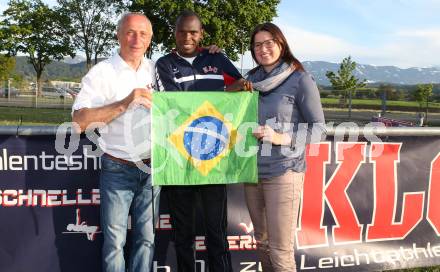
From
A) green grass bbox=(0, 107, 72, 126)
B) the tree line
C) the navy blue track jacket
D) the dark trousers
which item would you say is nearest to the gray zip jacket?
the navy blue track jacket

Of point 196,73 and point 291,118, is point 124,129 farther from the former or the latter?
point 291,118

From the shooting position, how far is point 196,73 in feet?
11.4

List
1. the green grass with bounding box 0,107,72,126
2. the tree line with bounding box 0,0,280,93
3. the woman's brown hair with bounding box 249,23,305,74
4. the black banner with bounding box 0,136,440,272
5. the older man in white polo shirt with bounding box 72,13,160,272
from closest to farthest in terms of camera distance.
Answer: the older man in white polo shirt with bounding box 72,13,160,272 → the woman's brown hair with bounding box 249,23,305,74 → the black banner with bounding box 0,136,440,272 → the green grass with bounding box 0,107,72,126 → the tree line with bounding box 0,0,280,93

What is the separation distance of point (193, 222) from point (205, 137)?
681 mm

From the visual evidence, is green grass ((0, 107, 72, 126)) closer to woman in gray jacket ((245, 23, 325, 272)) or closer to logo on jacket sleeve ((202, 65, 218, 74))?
logo on jacket sleeve ((202, 65, 218, 74))

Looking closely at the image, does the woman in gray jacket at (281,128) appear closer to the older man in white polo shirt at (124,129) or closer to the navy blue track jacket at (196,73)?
the navy blue track jacket at (196,73)

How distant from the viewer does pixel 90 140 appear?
3.80 meters

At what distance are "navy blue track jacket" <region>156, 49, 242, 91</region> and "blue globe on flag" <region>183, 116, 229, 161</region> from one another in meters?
0.27

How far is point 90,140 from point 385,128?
2.81 meters

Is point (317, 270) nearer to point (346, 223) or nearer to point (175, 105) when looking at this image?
point (346, 223)

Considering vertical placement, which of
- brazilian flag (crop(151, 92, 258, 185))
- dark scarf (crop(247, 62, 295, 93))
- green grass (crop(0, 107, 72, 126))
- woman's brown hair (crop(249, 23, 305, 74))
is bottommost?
green grass (crop(0, 107, 72, 126))

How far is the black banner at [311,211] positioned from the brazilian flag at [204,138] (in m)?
0.70

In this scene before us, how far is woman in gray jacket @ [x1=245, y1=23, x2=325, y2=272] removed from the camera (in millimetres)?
A: 3332

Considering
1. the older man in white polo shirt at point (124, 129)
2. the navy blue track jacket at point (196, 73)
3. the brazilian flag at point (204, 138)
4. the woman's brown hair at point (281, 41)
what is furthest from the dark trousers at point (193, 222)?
the woman's brown hair at point (281, 41)
